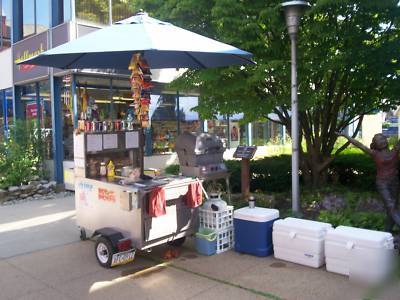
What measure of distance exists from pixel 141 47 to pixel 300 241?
2836mm

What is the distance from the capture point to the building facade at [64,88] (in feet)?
34.9

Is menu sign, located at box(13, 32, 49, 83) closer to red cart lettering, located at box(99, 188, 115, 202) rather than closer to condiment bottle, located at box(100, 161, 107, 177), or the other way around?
condiment bottle, located at box(100, 161, 107, 177)

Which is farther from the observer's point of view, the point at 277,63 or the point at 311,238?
the point at 277,63

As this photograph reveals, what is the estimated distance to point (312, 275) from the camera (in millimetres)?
4645

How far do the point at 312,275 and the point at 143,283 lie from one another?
186 cm

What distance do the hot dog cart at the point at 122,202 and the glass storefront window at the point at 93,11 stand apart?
598 cm

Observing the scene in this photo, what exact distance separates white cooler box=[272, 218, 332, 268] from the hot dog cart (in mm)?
1167

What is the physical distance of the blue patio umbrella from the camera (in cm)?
453

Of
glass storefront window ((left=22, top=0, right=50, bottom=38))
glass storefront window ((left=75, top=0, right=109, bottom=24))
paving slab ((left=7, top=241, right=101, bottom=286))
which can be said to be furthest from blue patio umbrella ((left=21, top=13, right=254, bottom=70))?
glass storefront window ((left=22, top=0, right=50, bottom=38))

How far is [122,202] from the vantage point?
16.5ft

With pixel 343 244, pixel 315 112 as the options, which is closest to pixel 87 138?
pixel 343 244

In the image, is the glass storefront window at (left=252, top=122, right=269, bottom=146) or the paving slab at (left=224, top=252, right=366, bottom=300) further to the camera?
the glass storefront window at (left=252, top=122, right=269, bottom=146)

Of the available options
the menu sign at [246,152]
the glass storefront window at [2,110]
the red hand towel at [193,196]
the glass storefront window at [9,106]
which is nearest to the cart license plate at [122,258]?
the red hand towel at [193,196]

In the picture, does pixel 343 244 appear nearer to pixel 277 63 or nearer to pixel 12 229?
pixel 277 63
